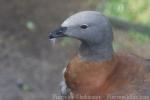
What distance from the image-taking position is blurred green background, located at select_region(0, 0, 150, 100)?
4688 millimetres

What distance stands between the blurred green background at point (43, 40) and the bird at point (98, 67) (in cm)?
155

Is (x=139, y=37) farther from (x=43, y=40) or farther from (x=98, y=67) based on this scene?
(x=98, y=67)

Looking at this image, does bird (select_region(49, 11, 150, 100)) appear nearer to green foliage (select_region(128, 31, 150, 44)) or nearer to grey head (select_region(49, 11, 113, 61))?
grey head (select_region(49, 11, 113, 61))

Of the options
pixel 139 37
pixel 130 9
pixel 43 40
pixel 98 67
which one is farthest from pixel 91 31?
pixel 130 9

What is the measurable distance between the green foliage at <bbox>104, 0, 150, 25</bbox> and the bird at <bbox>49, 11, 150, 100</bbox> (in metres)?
2.55

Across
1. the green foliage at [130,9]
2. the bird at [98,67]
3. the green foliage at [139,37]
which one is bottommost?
the bird at [98,67]

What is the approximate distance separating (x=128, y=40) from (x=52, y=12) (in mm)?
1078

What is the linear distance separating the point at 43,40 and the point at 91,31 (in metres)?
2.70

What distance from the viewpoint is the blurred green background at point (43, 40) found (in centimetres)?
469

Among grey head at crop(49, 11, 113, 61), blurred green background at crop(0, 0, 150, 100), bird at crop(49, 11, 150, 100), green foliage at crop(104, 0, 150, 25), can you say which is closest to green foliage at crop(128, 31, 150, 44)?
blurred green background at crop(0, 0, 150, 100)

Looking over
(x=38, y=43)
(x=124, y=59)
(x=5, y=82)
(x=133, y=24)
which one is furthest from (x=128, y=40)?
(x=124, y=59)

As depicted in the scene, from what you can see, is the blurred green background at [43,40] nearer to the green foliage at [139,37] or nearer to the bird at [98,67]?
the green foliage at [139,37]

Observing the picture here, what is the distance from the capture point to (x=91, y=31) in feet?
8.61

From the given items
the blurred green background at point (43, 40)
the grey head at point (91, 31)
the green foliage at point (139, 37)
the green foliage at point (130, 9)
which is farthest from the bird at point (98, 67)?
the green foliage at point (130, 9)
